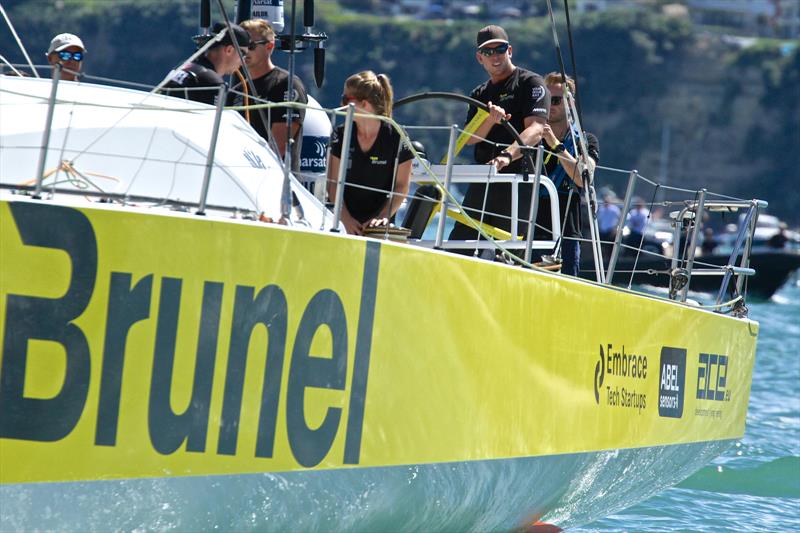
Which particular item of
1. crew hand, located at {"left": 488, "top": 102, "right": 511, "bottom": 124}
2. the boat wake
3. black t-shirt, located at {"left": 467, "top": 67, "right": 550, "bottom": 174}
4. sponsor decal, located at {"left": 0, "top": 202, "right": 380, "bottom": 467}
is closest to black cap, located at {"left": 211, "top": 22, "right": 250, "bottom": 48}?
crew hand, located at {"left": 488, "top": 102, "right": 511, "bottom": 124}

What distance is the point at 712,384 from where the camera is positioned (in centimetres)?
652

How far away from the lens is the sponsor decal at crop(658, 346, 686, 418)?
5980 mm

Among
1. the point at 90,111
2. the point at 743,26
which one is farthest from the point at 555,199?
the point at 743,26

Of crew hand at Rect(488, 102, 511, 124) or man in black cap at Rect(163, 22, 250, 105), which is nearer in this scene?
man in black cap at Rect(163, 22, 250, 105)

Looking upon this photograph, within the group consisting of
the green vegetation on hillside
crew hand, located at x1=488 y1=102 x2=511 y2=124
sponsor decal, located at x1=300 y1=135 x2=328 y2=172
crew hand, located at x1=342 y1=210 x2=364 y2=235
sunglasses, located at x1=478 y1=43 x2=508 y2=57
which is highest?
the green vegetation on hillside

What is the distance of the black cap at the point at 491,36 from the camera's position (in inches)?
233

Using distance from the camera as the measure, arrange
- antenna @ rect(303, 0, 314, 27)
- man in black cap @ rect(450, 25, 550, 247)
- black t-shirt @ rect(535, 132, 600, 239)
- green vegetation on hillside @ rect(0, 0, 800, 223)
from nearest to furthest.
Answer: man in black cap @ rect(450, 25, 550, 247)
antenna @ rect(303, 0, 314, 27)
black t-shirt @ rect(535, 132, 600, 239)
green vegetation on hillside @ rect(0, 0, 800, 223)

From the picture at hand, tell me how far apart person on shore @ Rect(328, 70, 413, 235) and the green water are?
2.76 m

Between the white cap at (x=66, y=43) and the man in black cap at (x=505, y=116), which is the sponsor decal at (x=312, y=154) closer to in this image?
the man in black cap at (x=505, y=116)

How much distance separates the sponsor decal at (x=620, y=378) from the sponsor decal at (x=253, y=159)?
168cm

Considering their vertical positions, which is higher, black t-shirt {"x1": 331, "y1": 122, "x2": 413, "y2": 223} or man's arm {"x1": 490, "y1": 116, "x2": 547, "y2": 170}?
man's arm {"x1": 490, "y1": 116, "x2": 547, "y2": 170}

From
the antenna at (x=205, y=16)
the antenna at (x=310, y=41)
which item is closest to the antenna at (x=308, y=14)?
the antenna at (x=310, y=41)

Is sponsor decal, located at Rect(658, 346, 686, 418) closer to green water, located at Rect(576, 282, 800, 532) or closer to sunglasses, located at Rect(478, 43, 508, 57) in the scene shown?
green water, located at Rect(576, 282, 800, 532)

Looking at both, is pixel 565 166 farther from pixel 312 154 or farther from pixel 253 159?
pixel 253 159
